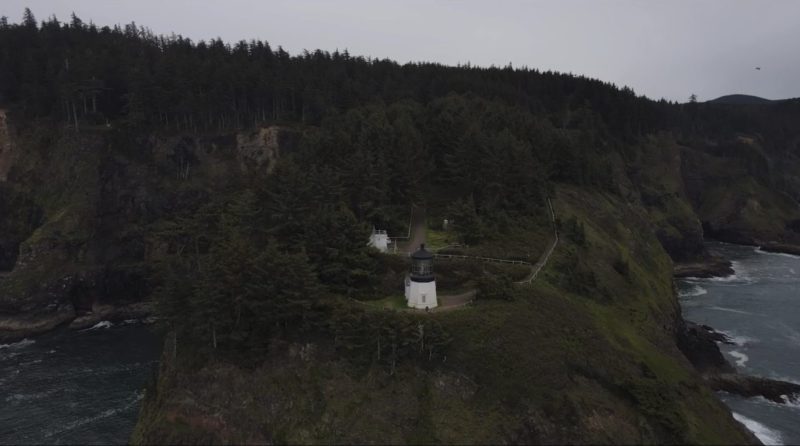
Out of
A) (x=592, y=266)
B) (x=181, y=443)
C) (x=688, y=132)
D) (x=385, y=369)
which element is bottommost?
(x=181, y=443)

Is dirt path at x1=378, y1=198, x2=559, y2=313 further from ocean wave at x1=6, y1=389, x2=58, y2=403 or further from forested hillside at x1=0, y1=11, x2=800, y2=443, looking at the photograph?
ocean wave at x1=6, y1=389, x2=58, y2=403

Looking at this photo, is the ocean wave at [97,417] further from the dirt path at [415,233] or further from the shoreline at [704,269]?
the shoreline at [704,269]

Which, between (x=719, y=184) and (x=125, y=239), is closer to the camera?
(x=125, y=239)

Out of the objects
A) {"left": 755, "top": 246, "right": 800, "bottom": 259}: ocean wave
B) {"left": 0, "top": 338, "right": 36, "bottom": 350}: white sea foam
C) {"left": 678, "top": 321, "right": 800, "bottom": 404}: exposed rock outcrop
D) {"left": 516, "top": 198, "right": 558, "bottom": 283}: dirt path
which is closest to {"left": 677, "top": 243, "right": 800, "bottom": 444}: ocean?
{"left": 678, "top": 321, "right": 800, "bottom": 404}: exposed rock outcrop

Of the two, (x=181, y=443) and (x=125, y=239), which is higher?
(x=125, y=239)

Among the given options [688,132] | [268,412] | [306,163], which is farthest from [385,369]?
[688,132]

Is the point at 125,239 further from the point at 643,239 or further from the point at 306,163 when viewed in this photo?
the point at 643,239

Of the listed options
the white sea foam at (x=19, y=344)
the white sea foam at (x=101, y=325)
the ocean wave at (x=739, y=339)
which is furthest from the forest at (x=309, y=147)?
the ocean wave at (x=739, y=339)
